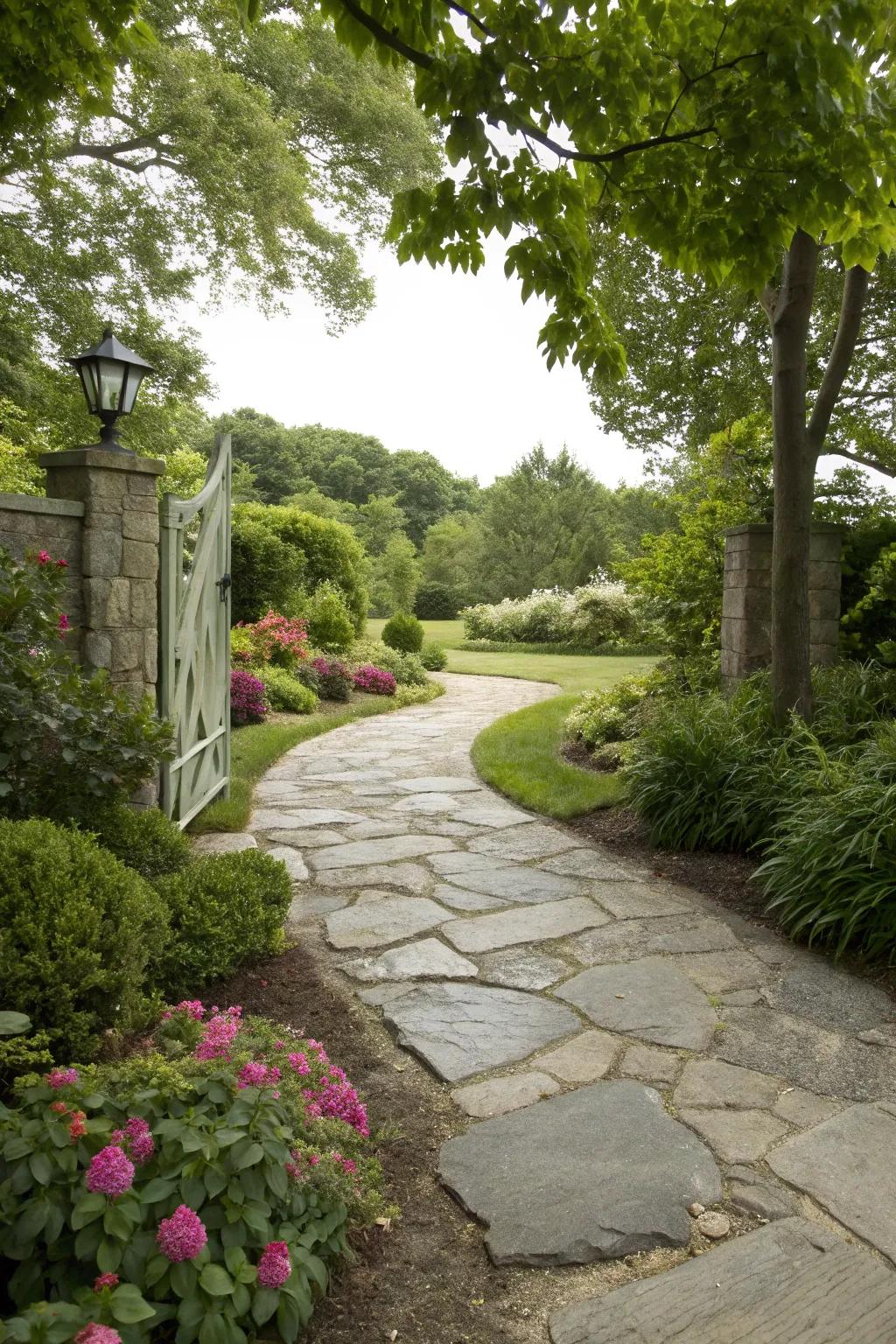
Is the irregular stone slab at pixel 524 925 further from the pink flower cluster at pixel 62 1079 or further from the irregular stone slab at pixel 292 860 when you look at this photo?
the pink flower cluster at pixel 62 1079

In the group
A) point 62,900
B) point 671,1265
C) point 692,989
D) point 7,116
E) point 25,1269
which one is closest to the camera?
point 25,1269

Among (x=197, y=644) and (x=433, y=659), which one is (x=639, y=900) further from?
(x=433, y=659)

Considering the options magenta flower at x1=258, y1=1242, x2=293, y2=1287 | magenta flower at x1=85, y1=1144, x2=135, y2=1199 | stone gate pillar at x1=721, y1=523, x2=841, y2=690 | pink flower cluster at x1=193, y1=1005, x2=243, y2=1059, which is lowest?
magenta flower at x1=258, y1=1242, x2=293, y2=1287

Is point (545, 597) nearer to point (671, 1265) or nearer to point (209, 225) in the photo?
point (209, 225)

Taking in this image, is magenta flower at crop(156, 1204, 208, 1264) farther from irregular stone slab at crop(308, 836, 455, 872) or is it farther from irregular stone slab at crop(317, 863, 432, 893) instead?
irregular stone slab at crop(308, 836, 455, 872)

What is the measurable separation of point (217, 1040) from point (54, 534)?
2484 mm

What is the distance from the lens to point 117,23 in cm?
308

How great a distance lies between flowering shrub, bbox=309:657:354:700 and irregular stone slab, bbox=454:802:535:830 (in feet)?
16.8

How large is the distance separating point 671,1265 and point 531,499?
26192 mm

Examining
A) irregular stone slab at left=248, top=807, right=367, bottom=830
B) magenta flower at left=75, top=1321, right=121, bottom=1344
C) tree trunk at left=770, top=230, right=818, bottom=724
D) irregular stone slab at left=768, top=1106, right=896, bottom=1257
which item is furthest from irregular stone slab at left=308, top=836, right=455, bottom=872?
magenta flower at left=75, top=1321, right=121, bottom=1344

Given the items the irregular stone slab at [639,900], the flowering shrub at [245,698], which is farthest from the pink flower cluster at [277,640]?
the irregular stone slab at [639,900]

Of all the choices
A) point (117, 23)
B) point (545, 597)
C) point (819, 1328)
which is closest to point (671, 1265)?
point (819, 1328)

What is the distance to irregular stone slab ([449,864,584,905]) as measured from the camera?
13.1ft

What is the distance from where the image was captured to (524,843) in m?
4.88
